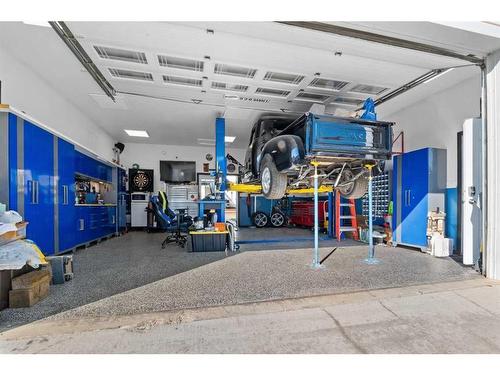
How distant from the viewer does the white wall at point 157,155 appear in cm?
871

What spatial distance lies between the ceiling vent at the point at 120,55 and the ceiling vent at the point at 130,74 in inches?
13.5

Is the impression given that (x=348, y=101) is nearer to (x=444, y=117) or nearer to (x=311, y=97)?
(x=311, y=97)

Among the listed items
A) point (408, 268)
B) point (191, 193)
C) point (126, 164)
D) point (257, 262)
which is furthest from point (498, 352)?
point (126, 164)

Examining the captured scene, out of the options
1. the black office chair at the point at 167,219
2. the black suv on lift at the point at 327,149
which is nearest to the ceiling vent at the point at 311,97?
the black suv on lift at the point at 327,149

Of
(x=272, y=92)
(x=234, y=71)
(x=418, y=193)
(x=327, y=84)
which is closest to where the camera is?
(x=234, y=71)

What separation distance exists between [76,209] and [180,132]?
3.82 meters

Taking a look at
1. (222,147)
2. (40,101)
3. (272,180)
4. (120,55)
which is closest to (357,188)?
(272,180)

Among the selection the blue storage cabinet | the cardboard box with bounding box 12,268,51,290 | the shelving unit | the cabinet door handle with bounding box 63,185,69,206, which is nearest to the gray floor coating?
the cardboard box with bounding box 12,268,51,290

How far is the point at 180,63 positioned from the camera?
3.61m

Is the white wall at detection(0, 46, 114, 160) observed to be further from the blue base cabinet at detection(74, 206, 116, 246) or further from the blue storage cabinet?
the blue storage cabinet

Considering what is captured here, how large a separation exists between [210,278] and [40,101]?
441cm

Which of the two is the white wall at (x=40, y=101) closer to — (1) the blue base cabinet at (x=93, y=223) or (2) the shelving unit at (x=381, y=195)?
(1) the blue base cabinet at (x=93, y=223)

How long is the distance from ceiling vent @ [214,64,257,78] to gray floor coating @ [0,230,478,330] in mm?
3016

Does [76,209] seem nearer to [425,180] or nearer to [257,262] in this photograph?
[257,262]
